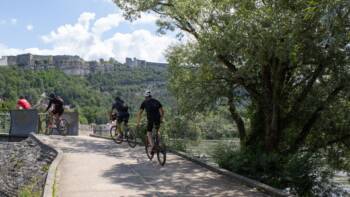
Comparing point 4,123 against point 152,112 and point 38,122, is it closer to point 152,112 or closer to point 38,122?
point 38,122

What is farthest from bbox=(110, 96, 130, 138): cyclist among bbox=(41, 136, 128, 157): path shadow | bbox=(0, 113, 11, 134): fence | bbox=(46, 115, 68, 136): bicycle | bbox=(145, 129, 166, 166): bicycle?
bbox=(0, 113, 11, 134): fence

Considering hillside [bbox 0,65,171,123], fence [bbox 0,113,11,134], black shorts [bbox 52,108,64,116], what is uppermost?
hillside [bbox 0,65,171,123]

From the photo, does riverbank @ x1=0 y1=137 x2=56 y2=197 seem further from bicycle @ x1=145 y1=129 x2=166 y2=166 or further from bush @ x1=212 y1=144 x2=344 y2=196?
bush @ x1=212 y1=144 x2=344 y2=196

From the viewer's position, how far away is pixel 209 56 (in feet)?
52.4

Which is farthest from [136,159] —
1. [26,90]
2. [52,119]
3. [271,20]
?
[26,90]

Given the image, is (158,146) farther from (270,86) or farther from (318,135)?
(318,135)

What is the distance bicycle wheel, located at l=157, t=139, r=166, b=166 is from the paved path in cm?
18

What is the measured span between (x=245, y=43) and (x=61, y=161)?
6460mm

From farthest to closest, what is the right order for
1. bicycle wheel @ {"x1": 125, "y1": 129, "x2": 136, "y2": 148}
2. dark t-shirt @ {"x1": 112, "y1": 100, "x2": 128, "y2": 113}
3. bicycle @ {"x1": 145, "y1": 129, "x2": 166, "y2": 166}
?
dark t-shirt @ {"x1": 112, "y1": 100, "x2": 128, "y2": 113}
bicycle wheel @ {"x1": 125, "y1": 129, "x2": 136, "y2": 148}
bicycle @ {"x1": 145, "y1": 129, "x2": 166, "y2": 166}

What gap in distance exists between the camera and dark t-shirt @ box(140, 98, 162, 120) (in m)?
14.4

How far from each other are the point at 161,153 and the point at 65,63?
15456cm

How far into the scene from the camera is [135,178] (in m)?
12.2

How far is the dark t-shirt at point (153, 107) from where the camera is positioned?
1437 centimetres

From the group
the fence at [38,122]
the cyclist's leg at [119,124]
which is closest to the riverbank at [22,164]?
the cyclist's leg at [119,124]
